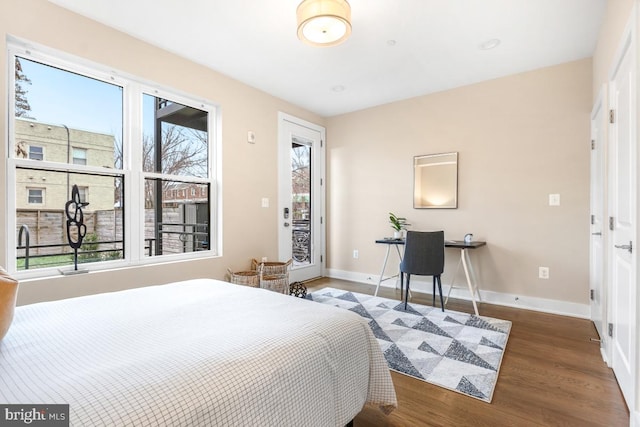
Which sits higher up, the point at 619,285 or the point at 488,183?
the point at 488,183

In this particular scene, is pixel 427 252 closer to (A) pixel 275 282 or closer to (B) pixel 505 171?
(B) pixel 505 171

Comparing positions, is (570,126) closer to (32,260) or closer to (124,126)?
(124,126)

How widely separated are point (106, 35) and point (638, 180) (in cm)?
360

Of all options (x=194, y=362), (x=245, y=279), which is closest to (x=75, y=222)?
(x=245, y=279)

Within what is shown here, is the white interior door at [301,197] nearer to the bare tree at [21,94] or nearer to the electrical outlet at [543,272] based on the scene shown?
the bare tree at [21,94]

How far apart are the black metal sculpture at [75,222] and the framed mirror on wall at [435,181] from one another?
353cm

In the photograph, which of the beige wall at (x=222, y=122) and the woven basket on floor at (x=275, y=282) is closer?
the beige wall at (x=222, y=122)

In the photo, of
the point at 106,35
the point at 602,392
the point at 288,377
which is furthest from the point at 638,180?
the point at 106,35

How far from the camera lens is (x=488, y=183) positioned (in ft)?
11.7

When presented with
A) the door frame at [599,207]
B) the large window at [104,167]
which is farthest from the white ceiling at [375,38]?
the door frame at [599,207]

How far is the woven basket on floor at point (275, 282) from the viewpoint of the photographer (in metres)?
3.23

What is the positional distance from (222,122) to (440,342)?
9.85 feet

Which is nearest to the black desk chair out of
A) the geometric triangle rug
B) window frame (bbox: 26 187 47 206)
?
the geometric triangle rug

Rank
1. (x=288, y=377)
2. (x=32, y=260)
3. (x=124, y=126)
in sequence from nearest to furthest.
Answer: (x=288, y=377) → (x=32, y=260) → (x=124, y=126)
